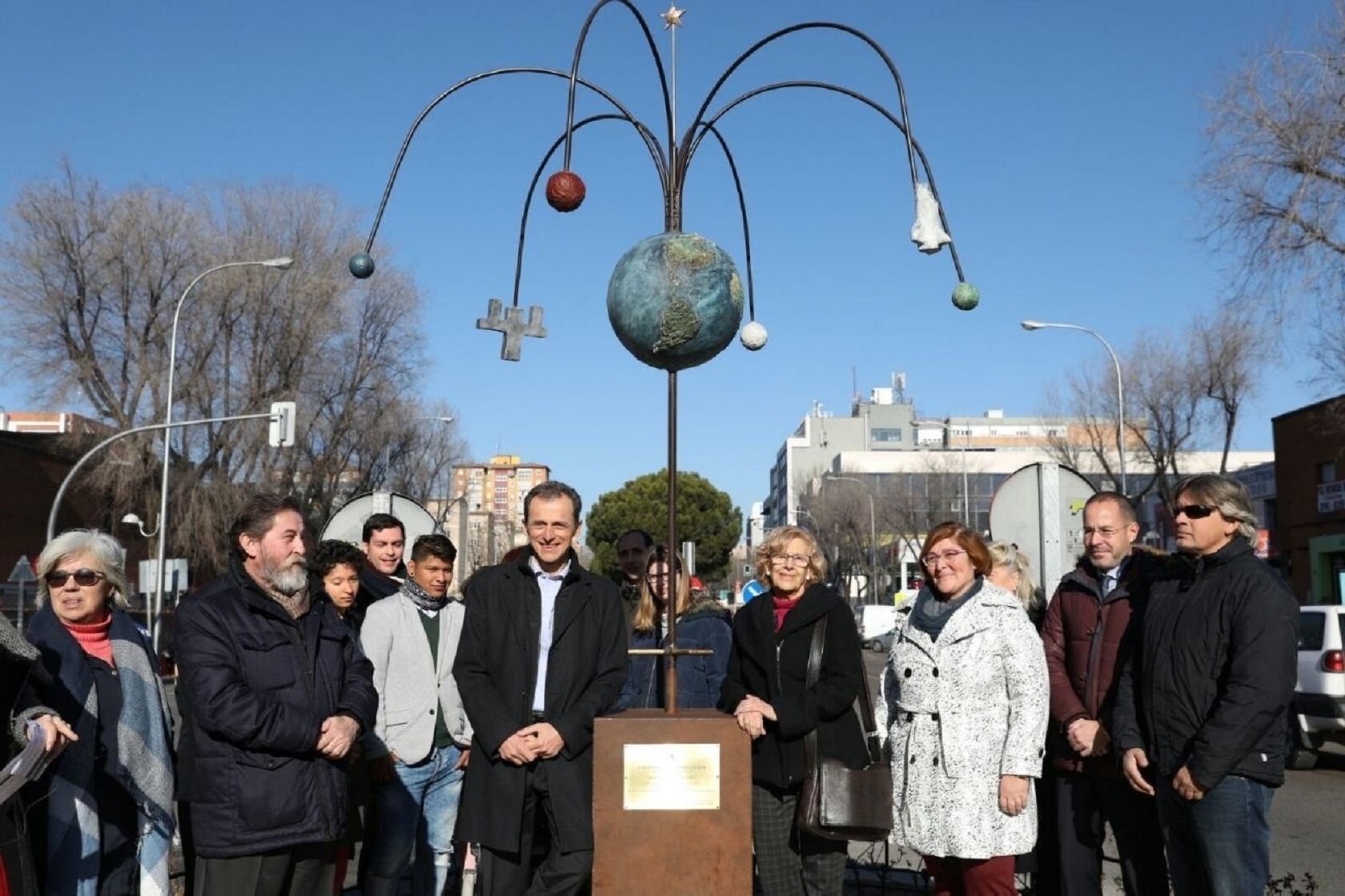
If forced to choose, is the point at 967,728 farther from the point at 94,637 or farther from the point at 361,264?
the point at 361,264

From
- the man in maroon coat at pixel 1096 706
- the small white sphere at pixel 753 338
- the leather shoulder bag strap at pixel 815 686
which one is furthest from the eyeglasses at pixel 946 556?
the small white sphere at pixel 753 338

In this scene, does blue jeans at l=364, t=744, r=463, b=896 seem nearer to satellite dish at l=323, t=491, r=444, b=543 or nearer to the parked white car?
satellite dish at l=323, t=491, r=444, b=543

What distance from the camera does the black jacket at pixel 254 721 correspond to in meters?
4.70

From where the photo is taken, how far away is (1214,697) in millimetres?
5027

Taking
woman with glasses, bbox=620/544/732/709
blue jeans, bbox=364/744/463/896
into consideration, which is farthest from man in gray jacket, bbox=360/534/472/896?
woman with glasses, bbox=620/544/732/709

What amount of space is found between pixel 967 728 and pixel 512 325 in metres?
3.32

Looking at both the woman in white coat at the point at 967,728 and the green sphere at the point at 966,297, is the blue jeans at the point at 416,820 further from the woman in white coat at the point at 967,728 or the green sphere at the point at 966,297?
the green sphere at the point at 966,297

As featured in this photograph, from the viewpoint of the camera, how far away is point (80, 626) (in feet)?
17.1

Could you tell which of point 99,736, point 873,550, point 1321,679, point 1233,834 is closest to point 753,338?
point 1233,834

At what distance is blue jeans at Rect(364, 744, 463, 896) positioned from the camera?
21.2 feet

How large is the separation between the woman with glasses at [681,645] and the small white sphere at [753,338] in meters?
1.22

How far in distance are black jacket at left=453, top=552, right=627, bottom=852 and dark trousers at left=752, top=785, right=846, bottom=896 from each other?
857 mm

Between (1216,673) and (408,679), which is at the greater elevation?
(1216,673)

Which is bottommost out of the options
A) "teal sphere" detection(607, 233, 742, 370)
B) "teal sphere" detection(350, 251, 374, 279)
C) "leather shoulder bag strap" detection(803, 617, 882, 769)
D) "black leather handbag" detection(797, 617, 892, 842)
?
"black leather handbag" detection(797, 617, 892, 842)
